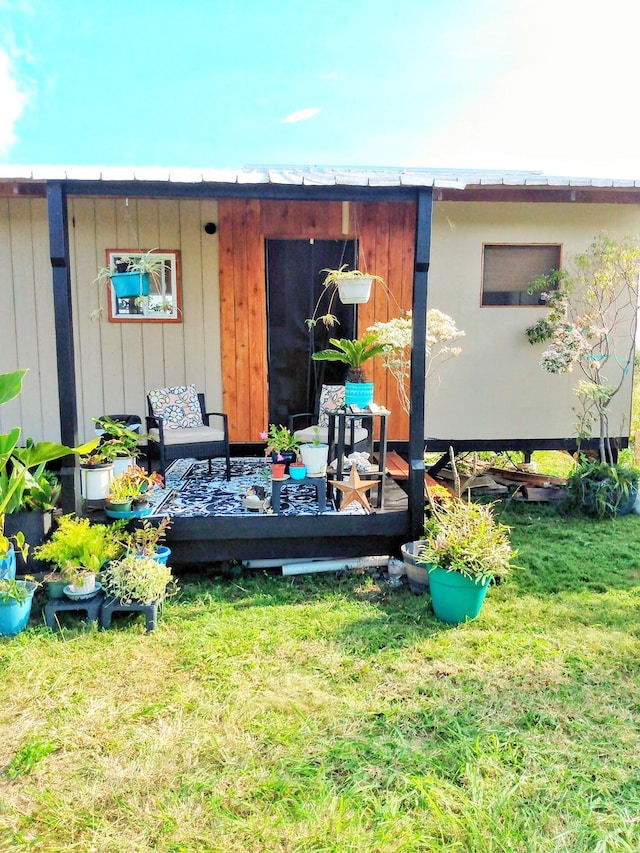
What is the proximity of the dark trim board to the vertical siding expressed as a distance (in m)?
2.03

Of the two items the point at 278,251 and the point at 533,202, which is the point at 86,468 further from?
the point at 533,202

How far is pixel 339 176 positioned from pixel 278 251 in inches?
90.5

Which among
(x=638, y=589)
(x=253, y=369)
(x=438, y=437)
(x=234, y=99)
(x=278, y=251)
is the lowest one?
(x=638, y=589)

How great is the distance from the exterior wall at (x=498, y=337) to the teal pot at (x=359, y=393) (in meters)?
1.75

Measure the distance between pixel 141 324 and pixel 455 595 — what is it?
12.9 ft

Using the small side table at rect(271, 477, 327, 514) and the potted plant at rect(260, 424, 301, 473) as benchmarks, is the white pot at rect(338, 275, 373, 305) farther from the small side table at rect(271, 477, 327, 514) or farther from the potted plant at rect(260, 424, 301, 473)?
the small side table at rect(271, 477, 327, 514)

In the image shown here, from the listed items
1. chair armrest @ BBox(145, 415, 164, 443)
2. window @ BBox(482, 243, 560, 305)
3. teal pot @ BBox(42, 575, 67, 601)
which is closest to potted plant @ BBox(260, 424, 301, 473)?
chair armrest @ BBox(145, 415, 164, 443)

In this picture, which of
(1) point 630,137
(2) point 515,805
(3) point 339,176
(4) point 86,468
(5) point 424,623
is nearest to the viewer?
(2) point 515,805

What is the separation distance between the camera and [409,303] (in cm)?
604

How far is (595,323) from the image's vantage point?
5.88 m

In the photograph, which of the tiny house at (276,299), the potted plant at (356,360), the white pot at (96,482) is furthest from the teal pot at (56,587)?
the tiny house at (276,299)

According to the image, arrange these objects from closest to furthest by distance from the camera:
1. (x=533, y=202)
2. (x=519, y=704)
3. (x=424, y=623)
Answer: (x=519, y=704) → (x=424, y=623) → (x=533, y=202)

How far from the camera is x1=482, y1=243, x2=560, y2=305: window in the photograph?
592 cm

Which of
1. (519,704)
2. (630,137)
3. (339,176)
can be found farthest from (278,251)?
(630,137)
